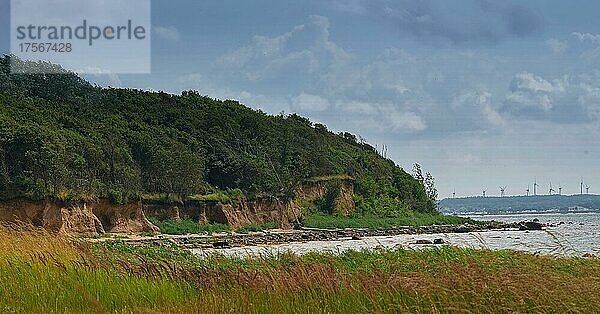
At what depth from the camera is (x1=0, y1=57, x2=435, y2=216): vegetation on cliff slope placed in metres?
60.1

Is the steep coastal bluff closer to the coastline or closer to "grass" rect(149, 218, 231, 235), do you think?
"grass" rect(149, 218, 231, 235)

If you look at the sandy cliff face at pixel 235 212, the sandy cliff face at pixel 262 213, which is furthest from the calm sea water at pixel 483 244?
the sandy cliff face at pixel 262 213

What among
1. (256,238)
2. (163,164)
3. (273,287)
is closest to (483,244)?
(273,287)

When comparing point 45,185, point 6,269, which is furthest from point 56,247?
point 45,185

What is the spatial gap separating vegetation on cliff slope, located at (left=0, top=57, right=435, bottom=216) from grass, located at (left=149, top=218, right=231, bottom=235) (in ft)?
12.0

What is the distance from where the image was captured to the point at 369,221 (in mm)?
95812

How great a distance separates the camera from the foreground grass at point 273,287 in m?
8.45

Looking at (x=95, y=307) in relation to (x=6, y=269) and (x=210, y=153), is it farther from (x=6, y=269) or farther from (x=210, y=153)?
(x=210, y=153)

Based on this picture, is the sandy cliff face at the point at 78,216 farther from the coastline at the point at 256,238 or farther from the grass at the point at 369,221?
the grass at the point at 369,221

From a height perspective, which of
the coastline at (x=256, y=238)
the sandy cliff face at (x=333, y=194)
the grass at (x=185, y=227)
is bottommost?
the coastline at (x=256, y=238)

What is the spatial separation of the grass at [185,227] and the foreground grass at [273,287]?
55891mm

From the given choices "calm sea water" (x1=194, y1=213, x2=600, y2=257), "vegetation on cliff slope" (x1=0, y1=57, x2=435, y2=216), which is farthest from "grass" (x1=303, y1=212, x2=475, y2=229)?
"calm sea water" (x1=194, y1=213, x2=600, y2=257)

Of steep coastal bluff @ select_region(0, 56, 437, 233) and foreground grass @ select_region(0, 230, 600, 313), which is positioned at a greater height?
steep coastal bluff @ select_region(0, 56, 437, 233)

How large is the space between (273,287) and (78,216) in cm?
5063
